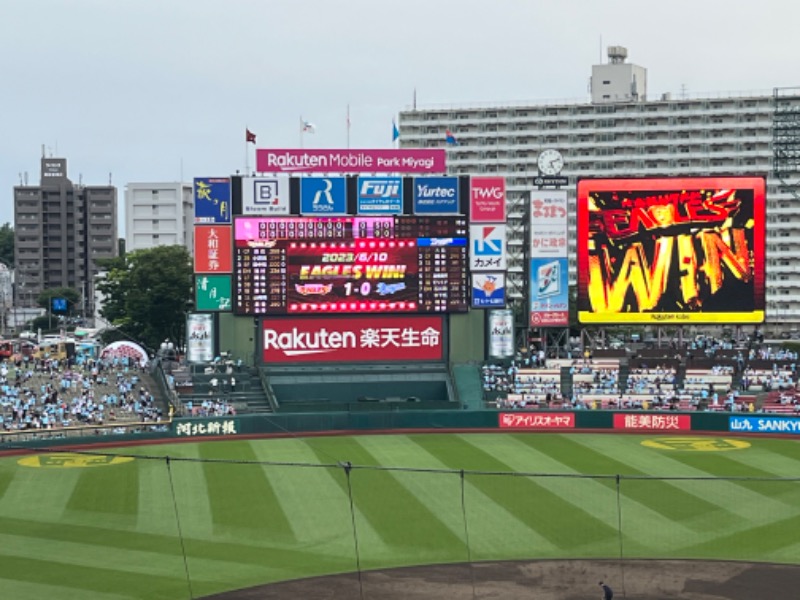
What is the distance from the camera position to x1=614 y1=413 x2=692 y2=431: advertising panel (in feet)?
200

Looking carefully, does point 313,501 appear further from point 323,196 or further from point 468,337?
point 468,337

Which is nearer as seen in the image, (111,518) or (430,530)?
(430,530)

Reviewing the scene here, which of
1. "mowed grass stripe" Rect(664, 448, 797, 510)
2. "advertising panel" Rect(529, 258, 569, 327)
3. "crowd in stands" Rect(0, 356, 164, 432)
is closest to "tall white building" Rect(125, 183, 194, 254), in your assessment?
"crowd in stands" Rect(0, 356, 164, 432)

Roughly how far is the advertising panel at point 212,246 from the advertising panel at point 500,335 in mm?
15841

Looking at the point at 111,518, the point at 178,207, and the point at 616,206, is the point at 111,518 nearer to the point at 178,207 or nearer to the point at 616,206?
the point at 616,206

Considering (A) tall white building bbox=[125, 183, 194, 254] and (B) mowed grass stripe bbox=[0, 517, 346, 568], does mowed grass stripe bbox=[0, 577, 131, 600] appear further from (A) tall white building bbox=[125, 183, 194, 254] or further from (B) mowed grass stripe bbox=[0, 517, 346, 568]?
(A) tall white building bbox=[125, 183, 194, 254]

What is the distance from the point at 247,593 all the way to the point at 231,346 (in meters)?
39.8

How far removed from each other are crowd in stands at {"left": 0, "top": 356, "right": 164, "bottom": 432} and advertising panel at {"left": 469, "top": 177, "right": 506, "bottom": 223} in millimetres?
21264

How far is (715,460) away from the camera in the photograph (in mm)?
51031

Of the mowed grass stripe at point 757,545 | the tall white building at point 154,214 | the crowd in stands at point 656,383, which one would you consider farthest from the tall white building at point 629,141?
the mowed grass stripe at point 757,545

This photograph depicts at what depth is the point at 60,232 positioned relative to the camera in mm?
184125

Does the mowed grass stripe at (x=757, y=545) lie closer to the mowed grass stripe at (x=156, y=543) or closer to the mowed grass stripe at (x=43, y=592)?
the mowed grass stripe at (x=156, y=543)

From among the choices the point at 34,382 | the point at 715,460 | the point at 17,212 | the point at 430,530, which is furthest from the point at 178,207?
the point at 430,530

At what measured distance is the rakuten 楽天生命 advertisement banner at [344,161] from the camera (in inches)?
2586
